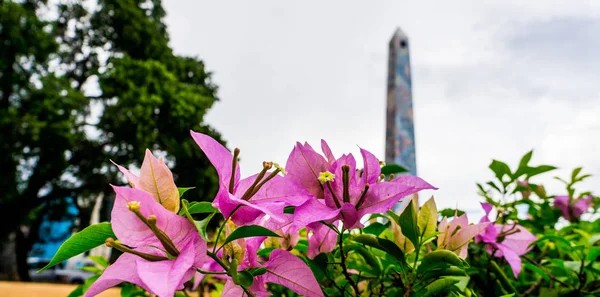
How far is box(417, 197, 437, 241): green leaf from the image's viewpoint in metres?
0.38

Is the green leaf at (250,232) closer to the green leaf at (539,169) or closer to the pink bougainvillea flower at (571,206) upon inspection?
the green leaf at (539,169)

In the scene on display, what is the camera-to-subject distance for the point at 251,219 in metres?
0.30

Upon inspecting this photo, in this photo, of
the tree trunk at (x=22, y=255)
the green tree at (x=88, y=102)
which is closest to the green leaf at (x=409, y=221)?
the green tree at (x=88, y=102)

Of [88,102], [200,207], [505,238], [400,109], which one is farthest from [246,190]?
[88,102]

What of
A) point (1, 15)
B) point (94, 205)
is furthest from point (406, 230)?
point (94, 205)

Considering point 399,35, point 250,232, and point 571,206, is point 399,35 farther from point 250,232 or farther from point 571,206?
point 250,232

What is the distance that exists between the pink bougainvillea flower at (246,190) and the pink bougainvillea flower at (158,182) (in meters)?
0.03

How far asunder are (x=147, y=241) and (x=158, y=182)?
4 cm

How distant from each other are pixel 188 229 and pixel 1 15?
8.44 metres

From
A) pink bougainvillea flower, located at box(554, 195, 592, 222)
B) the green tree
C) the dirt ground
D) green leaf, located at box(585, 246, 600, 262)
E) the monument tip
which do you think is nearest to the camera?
green leaf, located at box(585, 246, 600, 262)

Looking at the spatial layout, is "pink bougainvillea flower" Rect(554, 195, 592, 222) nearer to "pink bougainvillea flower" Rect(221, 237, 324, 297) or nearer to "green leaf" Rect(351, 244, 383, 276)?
"green leaf" Rect(351, 244, 383, 276)

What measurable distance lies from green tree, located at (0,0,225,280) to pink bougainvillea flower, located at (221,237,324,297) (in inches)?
287

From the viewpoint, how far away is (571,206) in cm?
90

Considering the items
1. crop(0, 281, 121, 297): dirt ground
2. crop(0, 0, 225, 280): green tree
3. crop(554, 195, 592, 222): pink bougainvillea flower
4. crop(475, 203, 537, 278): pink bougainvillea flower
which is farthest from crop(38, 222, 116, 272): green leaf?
crop(0, 0, 225, 280): green tree
